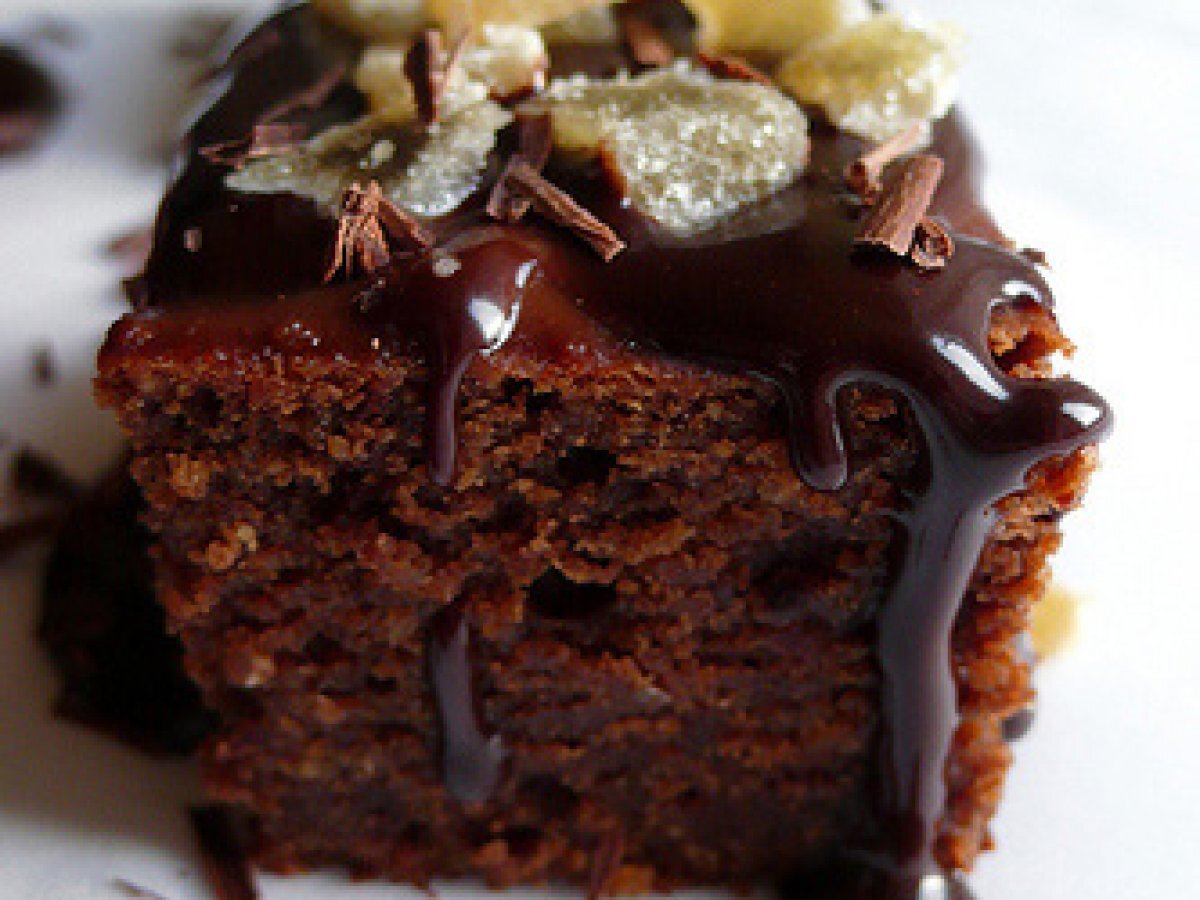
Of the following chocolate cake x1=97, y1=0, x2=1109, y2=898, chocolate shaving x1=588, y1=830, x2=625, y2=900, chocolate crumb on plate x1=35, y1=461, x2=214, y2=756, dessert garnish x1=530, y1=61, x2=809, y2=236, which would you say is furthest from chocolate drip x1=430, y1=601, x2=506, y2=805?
dessert garnish x1=530, y1=61, x2=809, y2=236

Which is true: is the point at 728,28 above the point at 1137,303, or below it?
above

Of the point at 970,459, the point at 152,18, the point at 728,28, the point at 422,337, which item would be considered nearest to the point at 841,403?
the point at 970,459

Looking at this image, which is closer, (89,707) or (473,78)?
(473,78)

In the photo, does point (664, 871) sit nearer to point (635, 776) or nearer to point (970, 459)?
point (635, 776)

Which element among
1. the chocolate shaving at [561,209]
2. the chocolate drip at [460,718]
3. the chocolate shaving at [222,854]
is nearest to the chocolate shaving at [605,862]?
the chocolate drip at [460,718]

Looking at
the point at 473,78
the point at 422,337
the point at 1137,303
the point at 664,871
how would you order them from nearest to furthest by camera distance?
the point at 422,337, the point at 473,78, the point at 664,871, the point at 1137,303

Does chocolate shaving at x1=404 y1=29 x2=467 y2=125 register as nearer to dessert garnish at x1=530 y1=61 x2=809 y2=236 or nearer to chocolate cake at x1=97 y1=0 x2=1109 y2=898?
chocolate cake at x1=97 y1=0 x2=1109 y2=898
